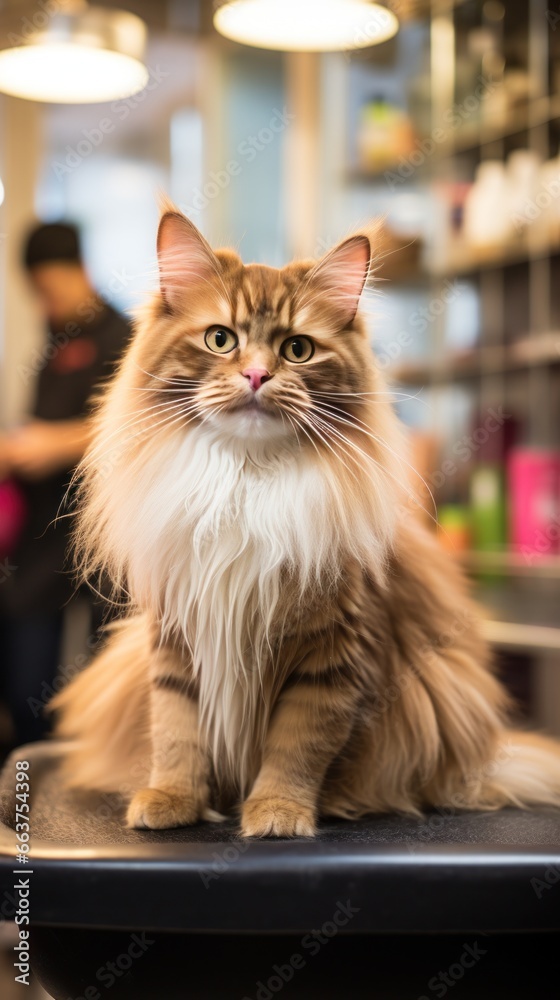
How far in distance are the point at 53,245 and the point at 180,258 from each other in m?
1.87

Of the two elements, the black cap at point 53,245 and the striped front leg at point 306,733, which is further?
the black cap at point 53,245

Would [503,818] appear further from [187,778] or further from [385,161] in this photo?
[385,161]

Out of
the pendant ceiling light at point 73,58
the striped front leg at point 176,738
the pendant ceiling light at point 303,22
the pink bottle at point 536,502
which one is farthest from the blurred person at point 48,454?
the pink bottle at point 536,502

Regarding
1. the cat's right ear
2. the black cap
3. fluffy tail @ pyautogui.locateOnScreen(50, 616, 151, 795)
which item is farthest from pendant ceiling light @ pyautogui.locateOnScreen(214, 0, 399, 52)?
fluffy tail @ pyautogui.locateOnScreen(50, 616, 151, 795)

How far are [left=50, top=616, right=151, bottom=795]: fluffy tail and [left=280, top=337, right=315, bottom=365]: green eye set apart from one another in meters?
0.37

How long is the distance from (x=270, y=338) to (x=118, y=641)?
47 cm

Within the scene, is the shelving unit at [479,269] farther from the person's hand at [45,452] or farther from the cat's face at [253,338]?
the cat's face at [253,338]

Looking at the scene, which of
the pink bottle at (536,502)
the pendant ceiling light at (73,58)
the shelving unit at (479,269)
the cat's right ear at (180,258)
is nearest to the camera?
the cat's right ear at (180,258)

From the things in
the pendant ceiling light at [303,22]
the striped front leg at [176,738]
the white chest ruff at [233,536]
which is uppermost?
the pendant ceiling light at [303,22]

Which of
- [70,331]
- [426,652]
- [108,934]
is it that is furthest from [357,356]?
[70,331]

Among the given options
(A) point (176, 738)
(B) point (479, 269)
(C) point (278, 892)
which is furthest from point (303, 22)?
(B) point (479, 269)

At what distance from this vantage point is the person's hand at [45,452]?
2240mm

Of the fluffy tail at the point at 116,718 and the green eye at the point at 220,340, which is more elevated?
the green eye at the point at 220,340

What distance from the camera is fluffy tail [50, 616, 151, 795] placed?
46.2 inches
